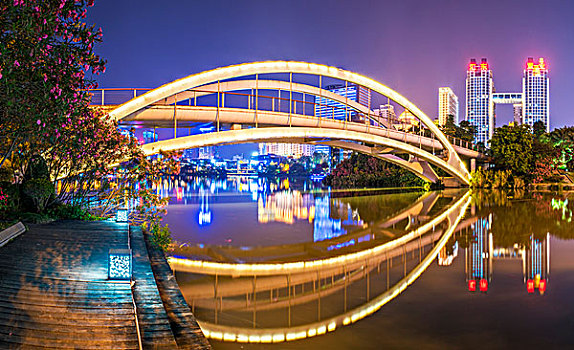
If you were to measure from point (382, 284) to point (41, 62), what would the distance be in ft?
25.0

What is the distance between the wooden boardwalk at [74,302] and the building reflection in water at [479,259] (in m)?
5.99

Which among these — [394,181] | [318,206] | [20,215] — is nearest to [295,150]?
[394,181]

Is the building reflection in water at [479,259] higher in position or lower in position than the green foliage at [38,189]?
lower

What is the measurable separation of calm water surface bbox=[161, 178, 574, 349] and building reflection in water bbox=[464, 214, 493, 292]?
28mm

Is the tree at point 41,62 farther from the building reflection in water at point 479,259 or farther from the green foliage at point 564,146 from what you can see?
the green foliage at point 564,146

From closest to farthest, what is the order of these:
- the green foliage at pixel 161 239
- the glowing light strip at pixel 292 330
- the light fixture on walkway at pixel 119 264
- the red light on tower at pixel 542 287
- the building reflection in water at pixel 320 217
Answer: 1. the glowing light strip at pixel 292 330
2. the light fixture on walkway at pixel 119 264
3. the red light on tower at pixel 542 287
4. the green foliage at pixel 161 239
5. the building reflection in water at pixel 320 217

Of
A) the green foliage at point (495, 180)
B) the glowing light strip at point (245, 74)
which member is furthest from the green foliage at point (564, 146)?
the glowing light strip at point (245, 74)

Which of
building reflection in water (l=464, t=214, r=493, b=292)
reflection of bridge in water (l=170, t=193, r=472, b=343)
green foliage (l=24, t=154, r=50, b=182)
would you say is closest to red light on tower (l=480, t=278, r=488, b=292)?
building reflection in water (l=464, t=214, r=493, b=292)

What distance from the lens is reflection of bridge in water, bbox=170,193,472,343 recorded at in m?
6.71

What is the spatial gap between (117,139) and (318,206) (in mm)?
13304

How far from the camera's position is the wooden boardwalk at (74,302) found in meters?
4.96

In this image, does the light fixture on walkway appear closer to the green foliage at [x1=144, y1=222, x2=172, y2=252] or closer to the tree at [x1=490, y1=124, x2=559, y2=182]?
the green foliage at [x1=144, y1=222, x2=172, y2=252]

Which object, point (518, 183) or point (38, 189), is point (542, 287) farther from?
point (518, 183)

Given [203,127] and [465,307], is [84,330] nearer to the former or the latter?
[465,307]
